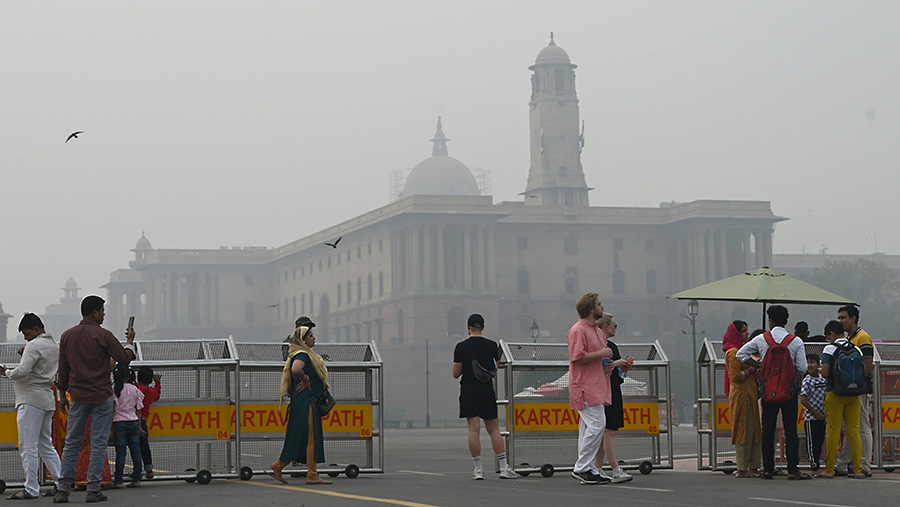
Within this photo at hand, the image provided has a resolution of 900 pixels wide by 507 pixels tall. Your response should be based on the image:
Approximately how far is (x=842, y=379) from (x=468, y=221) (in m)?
103

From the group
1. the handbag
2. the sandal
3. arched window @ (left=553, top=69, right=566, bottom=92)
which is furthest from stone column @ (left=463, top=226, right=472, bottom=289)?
the sandal

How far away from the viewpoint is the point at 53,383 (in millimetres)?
14023

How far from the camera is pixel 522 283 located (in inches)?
4825

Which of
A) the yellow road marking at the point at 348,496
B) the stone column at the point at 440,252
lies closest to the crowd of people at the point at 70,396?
the yellow road marking at the point at 348,496

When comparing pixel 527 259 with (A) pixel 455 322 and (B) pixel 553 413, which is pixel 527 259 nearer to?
(A) pixel 455 322

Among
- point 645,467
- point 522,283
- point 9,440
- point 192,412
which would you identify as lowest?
point 645,467

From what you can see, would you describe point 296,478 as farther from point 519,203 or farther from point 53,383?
point 519,203

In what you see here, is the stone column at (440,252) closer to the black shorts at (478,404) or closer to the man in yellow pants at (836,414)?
the man in yellow pants at (836,414)

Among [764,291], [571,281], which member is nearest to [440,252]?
[571,281]

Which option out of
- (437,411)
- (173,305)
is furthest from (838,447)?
(173,305)

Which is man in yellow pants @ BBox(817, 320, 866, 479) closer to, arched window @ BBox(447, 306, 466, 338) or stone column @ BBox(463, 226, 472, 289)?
arched window @ BBox(447, 306, 466, 338)

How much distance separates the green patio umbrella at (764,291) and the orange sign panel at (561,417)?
4.41 ft

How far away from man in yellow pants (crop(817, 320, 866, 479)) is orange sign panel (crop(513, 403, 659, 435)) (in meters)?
1.94

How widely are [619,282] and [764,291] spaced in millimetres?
108223
